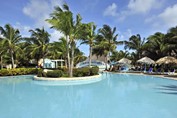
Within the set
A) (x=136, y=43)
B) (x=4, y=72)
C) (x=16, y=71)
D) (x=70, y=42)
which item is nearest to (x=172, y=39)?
(x=136, y=43)

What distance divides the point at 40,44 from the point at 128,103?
2448 cm

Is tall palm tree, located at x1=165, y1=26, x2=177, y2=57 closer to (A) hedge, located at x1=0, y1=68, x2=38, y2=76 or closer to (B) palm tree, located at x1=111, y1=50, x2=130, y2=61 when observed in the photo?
(B) palm tree, located at x1=111, y1=50, x2=130, y2=61

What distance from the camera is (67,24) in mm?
19641

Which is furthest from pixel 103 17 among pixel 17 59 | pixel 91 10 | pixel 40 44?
pixel 17 59

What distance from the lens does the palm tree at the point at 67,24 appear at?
19.6 m

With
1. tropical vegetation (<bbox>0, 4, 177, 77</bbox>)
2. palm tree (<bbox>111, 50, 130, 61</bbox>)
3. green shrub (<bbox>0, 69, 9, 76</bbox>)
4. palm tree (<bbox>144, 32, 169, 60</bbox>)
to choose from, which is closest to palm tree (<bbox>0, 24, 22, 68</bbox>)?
tropical vegetation (<bbox>0, 4, 177, 77</bbox>)

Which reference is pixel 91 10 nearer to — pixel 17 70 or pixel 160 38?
pixel 17 70

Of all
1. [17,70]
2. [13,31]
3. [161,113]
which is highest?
[13,31]

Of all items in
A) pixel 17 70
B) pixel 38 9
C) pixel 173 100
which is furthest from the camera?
pixel 17 70

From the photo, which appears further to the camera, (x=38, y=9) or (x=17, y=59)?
(x=17, y=59)

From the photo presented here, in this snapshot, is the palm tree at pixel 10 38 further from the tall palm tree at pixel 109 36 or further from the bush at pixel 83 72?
the tall palm tree at pixel 109 36

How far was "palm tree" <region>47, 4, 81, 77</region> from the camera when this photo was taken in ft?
64.4

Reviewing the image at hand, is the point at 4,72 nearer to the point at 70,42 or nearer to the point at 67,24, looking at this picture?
the point at 70,42

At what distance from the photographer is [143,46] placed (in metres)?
35.9
